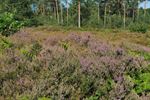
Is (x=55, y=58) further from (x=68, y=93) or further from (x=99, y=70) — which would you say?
(x=68, y=93)

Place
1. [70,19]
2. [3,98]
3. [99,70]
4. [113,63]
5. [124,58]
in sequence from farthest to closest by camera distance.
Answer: [70,19]
[124,58]
[113,63]
[99,70]
[3,98]

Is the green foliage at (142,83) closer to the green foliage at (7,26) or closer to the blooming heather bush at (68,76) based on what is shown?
the blooming heather bush at (68,76)

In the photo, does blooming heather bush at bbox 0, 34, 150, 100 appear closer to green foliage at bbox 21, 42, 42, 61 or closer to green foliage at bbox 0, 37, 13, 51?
green foliage at bbox 21, 42, 42, 61

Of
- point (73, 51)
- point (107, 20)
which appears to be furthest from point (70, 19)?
point (73, 51)

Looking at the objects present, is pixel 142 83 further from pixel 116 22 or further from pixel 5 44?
pixel 116 22

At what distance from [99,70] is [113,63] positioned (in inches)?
22.6

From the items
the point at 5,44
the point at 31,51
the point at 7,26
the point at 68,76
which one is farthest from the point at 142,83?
the point at 7,26

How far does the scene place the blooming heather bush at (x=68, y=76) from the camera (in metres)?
4.96

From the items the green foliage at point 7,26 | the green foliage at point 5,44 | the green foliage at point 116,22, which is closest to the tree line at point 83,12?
the green foliage at point 116,22

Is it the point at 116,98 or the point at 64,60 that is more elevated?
the point at 64,60

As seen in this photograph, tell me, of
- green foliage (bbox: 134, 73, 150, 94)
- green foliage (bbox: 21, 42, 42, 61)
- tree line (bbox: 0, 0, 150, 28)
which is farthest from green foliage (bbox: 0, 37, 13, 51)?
tree line (bbox: 0, 0, 150, 28)

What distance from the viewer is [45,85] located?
5008 mm

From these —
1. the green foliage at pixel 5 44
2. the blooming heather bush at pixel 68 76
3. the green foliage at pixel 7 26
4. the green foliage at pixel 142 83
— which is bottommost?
the green foliage at pixel 142 83

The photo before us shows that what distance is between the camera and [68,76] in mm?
5484
